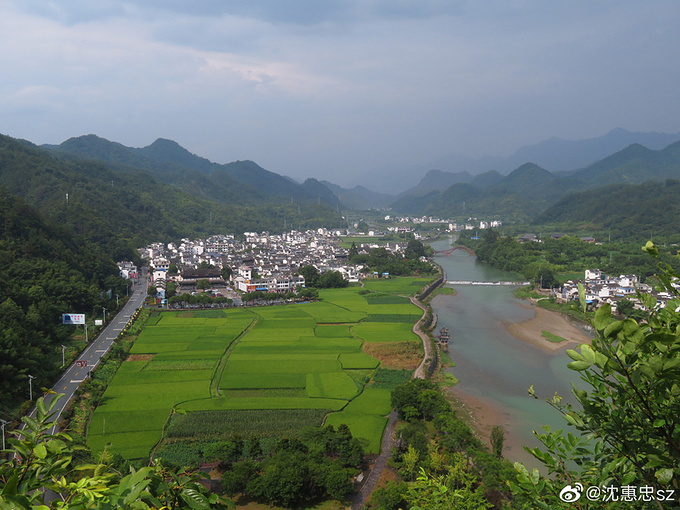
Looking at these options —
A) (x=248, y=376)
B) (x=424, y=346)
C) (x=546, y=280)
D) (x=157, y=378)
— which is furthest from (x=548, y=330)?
(x=157, y=378)

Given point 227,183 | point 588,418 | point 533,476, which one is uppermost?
point 227,183

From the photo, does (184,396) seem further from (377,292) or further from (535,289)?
(535,289)

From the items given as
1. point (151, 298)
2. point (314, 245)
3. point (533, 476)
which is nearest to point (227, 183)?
point (314, 245)

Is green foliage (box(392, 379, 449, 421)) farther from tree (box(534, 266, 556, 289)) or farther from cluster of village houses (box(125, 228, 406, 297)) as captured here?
tree (box(534, 266, 556, 289))

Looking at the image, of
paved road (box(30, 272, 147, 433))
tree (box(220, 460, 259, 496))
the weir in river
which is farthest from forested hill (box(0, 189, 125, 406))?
the weir in river

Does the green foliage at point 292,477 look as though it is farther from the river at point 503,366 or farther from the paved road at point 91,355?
the river at point 503,366

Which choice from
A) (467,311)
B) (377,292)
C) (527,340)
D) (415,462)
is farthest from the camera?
(377,292)

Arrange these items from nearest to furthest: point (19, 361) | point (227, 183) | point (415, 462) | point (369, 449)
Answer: point (415, 462) < point (369, 449) < point (19, 361) < point (227, 183)

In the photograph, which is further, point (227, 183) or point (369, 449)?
point (227, 183)
